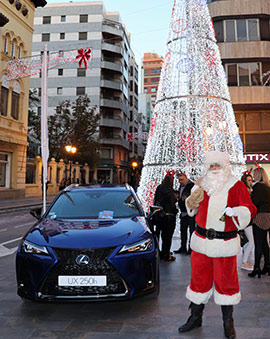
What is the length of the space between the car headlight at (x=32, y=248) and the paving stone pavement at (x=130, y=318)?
0.75 m

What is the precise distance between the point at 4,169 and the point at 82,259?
71.4 ft

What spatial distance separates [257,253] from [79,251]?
3.15 m

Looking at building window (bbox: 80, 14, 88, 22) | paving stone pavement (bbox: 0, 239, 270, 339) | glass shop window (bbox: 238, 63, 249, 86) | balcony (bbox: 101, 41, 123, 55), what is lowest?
paving stone pavement (bbox: 0, 239, 270, 339)

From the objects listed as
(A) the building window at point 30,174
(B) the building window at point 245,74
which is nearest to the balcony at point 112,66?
(A) the building window at point 30,174

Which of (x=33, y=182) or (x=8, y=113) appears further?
(x=33, y=182)

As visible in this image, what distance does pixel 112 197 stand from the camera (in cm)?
490

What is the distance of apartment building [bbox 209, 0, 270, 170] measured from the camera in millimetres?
23500

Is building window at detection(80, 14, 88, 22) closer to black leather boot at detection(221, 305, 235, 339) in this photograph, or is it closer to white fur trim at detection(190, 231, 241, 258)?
white fur trim at detection(190, 231, 241, 258)

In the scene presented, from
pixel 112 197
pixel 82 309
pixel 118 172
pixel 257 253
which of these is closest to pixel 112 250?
pixel 82 309

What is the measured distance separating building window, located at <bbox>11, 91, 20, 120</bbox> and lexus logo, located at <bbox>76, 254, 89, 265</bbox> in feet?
75.4

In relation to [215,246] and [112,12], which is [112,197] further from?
[112,12]

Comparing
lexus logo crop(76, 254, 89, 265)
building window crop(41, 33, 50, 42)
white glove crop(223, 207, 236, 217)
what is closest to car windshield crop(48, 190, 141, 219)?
lexus logo crop(76, 254, 89, 265)

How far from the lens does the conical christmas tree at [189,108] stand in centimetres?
1087

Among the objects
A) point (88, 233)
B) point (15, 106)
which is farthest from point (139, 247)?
point (15, 106)
